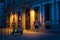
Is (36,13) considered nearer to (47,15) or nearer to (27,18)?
(47,15)

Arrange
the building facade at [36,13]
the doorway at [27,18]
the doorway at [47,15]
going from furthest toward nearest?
the doorway at [27,18], the doorway at [47,15], the building facade at [36,13]

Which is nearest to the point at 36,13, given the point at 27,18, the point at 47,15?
the point at 47,15

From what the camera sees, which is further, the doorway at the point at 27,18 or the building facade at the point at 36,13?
the doorway at the point at 27,18

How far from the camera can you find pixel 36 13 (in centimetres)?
3675

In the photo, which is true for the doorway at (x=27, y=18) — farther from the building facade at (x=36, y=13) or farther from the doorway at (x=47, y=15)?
the doorway at (x=47, y=15)

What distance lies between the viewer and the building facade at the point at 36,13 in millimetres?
32375

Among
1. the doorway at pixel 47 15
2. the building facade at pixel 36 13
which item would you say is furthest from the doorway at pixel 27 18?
the doorway at pixel 47 15

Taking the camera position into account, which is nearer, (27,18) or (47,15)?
(47,15)

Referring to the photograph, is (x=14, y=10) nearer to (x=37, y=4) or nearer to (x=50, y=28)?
(x=37, y=4)

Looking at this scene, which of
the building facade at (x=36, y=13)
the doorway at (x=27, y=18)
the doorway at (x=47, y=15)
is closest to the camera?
the building facade at (x=36, y=13)

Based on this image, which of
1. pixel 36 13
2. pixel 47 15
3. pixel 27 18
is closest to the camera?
pixel 47 15

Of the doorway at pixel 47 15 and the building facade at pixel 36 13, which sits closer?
the building facade at pixel 36 13

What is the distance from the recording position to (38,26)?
34.9 m

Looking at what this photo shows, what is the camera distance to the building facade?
3238 centimetres
